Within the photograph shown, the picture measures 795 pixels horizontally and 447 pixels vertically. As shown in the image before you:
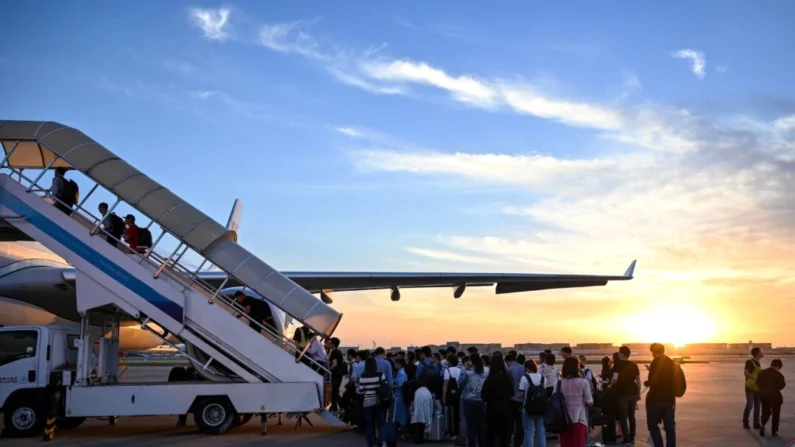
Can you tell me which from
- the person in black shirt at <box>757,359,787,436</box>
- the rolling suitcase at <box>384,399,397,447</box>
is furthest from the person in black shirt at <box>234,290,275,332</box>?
the person in black shirt at <box>757,359,787,436</box>

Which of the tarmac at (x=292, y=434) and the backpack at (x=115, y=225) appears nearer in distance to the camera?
the tarmac at (x=292, y=434)

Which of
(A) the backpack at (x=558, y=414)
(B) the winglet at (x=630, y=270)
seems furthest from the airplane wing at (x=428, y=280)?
(A) the backpack at (x=558, y=414)

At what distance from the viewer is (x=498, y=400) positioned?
10.1m

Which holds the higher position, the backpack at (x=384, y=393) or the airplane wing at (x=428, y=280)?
the airplane wing at (x=428, y=280)

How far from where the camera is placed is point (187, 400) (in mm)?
13500

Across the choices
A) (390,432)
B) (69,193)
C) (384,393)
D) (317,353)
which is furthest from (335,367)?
(69,193)

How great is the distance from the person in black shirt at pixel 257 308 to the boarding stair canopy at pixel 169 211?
1394 millimetres

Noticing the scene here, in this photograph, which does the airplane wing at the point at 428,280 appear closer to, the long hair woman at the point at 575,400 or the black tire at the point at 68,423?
the black tire at the point at 68,423

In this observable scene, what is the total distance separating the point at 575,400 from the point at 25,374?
9.94 m

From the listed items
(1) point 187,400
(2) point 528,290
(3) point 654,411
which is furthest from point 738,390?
(1) point 187,400

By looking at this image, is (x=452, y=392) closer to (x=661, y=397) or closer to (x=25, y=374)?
(x=661, y=397)

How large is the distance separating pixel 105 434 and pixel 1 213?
4.54 m

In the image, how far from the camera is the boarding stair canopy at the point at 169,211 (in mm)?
13539

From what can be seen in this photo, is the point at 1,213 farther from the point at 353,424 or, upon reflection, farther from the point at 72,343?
the point at 353,424
